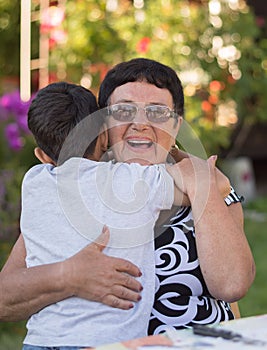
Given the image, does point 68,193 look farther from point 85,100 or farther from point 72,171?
point 85,100

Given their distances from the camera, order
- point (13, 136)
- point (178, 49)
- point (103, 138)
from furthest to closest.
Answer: point (178, 49), point (13, 136), point (103, 138)

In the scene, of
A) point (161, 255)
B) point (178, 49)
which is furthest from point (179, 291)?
point (178, 49)

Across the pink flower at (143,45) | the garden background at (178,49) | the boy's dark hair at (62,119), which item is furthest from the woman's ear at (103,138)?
the pink flower at (143,45)

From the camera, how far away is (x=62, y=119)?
2051mm

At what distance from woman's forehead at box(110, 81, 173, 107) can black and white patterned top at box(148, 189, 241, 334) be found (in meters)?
0.41

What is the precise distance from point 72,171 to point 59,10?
4208 mm

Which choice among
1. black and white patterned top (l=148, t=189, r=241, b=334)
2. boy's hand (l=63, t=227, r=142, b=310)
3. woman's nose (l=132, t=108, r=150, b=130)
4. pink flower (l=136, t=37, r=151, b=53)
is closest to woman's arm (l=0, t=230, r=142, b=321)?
boy's hand (l=63, t=227, r=142, b=310)

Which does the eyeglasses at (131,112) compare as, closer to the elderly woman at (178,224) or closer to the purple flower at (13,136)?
the elderly woman at (178,224)

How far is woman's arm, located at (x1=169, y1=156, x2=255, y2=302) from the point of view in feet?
6.36

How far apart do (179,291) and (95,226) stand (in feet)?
1.07

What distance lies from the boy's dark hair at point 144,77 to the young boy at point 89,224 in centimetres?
34

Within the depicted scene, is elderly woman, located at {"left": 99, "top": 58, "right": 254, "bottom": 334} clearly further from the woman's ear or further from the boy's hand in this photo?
the boy's hand

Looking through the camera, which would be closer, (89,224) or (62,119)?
(89,224)

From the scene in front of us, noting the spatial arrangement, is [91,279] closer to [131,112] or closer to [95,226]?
[95,226]
